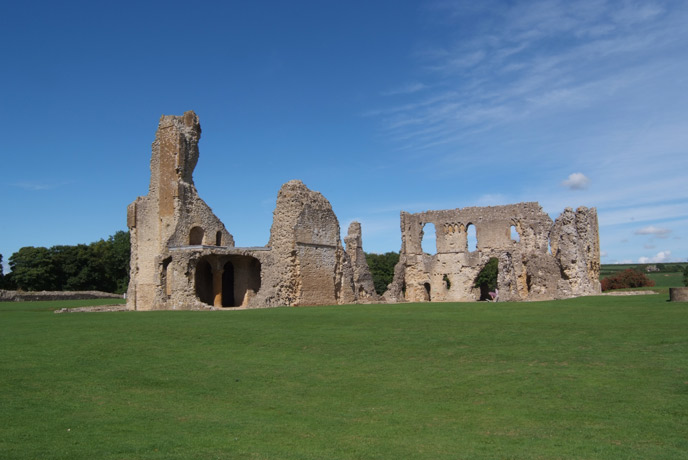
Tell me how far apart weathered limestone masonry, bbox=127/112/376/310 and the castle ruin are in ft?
0.16

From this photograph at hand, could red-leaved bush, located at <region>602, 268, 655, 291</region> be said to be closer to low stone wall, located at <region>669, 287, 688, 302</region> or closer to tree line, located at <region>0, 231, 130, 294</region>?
low stone wall, located at <region>669, 287, 688, 302</region>

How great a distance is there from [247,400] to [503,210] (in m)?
32.8

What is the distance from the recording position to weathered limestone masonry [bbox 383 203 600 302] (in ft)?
105

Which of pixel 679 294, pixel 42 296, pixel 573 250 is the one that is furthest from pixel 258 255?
pixel 42 296

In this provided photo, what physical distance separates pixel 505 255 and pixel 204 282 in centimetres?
1624

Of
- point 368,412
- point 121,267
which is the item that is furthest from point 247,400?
point 121,267

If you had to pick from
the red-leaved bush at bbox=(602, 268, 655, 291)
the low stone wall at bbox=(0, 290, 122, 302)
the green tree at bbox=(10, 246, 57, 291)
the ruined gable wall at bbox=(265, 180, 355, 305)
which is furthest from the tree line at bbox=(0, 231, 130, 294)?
the red-leaved bush at bbox=(602, 268, 655, 291)

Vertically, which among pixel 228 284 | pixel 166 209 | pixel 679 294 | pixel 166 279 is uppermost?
pixel 166 209

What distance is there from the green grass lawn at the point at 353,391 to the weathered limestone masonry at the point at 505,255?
642 inches

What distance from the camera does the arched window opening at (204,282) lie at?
3241 centimetres

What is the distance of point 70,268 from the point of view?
59.0 metres

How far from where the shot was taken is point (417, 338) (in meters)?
14.0

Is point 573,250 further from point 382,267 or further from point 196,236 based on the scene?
point 382,267

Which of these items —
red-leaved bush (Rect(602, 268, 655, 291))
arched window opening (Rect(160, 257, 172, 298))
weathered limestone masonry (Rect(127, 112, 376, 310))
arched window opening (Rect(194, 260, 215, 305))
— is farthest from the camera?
red-leaved bush (Rect(602, 268, 655, 291))
